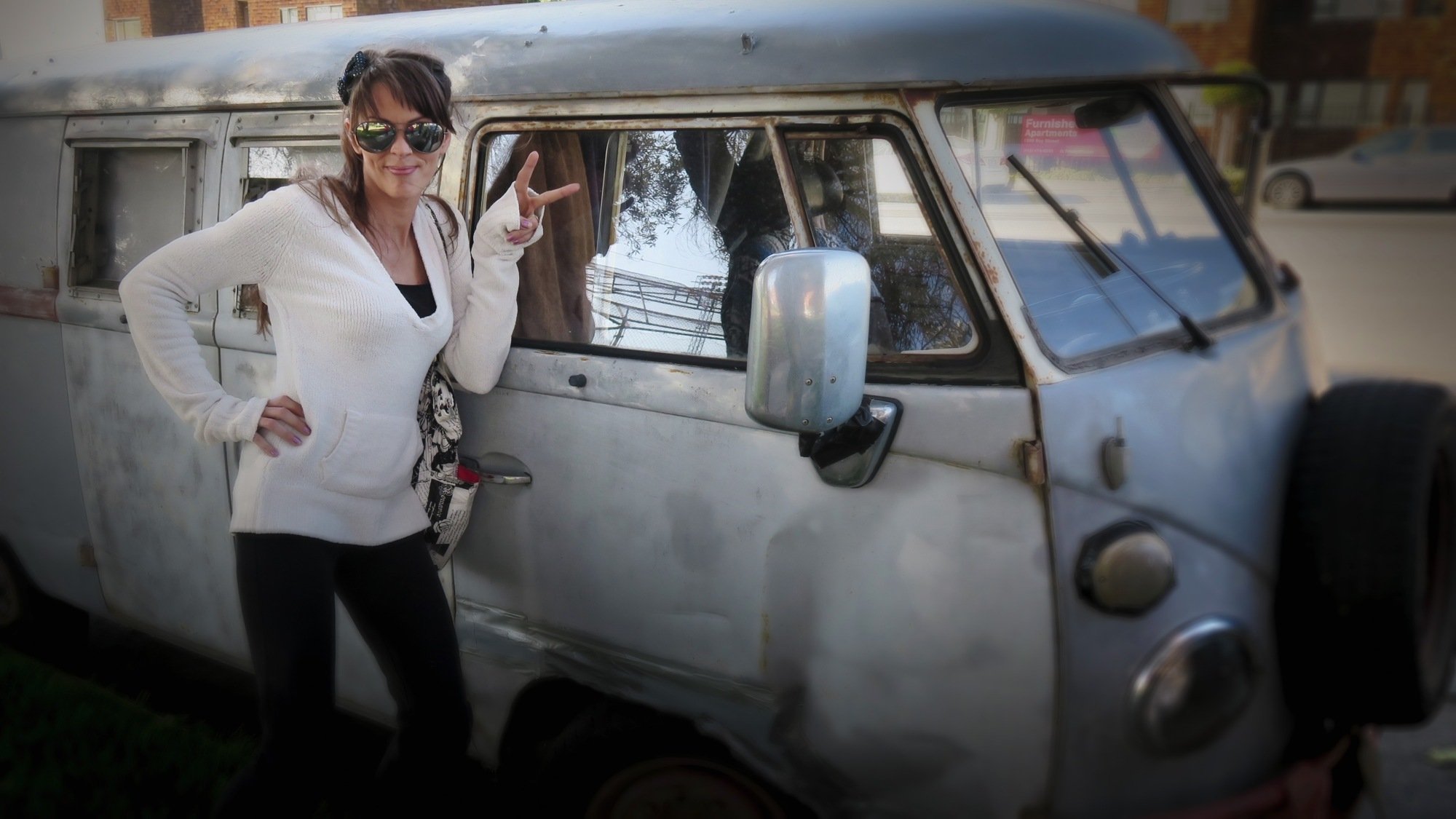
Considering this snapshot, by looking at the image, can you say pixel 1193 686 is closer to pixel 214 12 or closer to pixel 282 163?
pixel 282 163

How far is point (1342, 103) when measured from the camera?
22.4 m

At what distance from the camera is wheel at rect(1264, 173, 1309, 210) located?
19250 mm

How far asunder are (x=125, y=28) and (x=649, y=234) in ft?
23.1

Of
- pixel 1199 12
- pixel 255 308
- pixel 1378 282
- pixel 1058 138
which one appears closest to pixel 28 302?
pixel 255 308

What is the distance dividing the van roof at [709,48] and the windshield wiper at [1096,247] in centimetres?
22

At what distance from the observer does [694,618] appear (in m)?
2.35

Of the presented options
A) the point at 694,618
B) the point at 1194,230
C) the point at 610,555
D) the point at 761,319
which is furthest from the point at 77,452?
the point at 1194,230

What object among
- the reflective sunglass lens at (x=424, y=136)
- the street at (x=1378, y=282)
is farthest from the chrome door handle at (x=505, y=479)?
the street at (x=1378, y=282)

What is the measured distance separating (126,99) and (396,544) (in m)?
1.89

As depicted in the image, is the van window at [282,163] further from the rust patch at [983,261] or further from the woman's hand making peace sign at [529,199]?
the rust patch at [983,261]

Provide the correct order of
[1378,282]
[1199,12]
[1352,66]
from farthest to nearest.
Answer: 1. [1352,66]
2. [1199,12]
3. [1378,282]

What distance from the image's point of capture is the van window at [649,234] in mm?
2314

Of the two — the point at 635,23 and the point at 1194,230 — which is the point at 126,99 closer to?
the point at 635,23

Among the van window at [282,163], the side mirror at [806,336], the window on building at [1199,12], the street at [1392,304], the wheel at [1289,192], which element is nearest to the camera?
the side mirror at [806,336]
